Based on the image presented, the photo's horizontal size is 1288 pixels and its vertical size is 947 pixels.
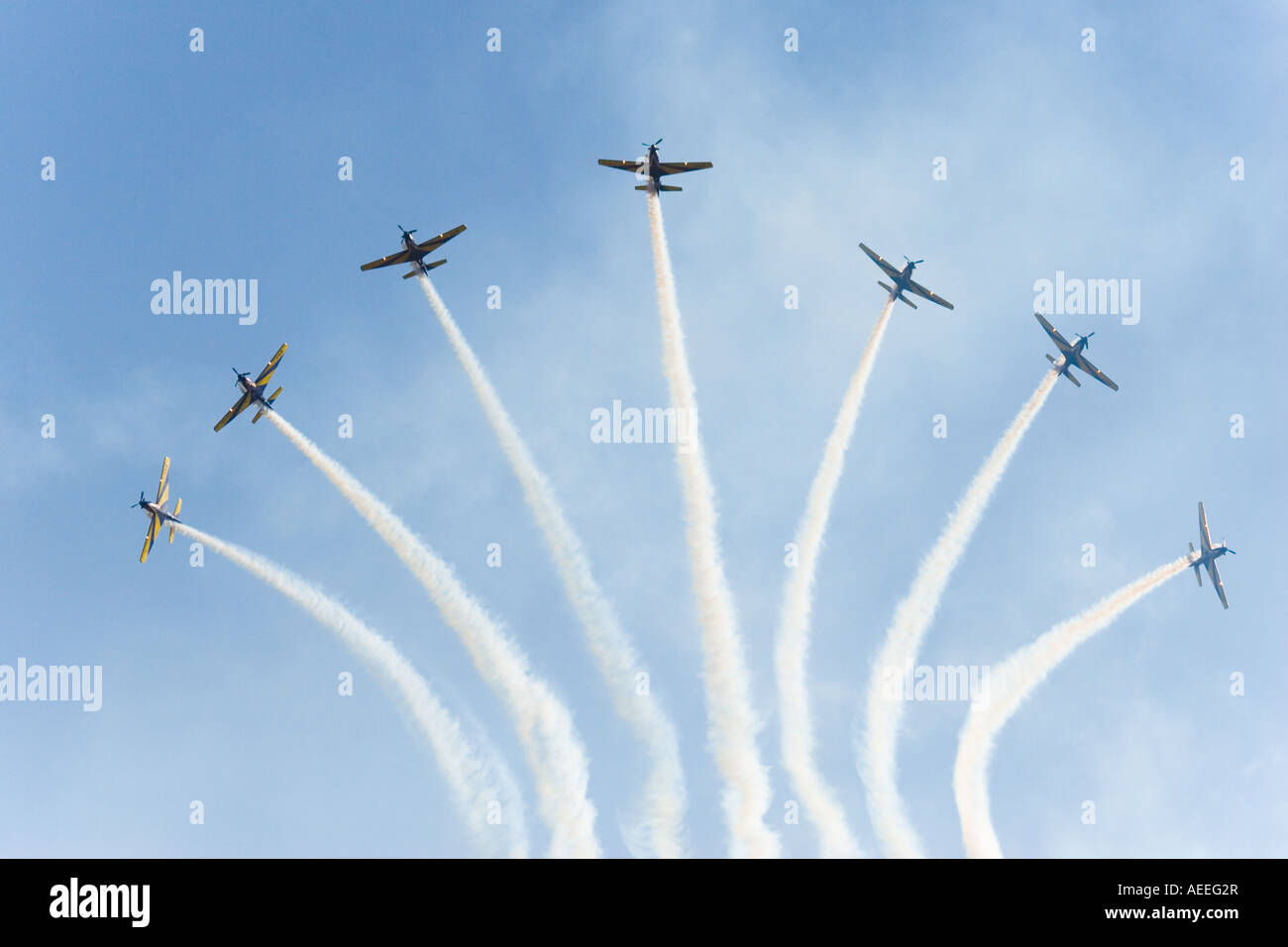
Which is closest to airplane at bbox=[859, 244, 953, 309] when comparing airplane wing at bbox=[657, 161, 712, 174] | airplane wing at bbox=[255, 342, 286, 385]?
airplane wing at bbox=[657, 161, 712, 174]

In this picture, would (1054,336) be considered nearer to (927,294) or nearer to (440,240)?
(927,294)

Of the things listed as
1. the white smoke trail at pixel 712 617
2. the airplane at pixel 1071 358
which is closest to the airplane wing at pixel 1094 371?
the airplane at pixel 1071 358

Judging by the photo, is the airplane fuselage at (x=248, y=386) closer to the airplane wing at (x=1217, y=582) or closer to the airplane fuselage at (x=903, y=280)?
the airplane fuselage at (x=903, y=280)

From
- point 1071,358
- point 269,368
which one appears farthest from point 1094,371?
point 269,368
